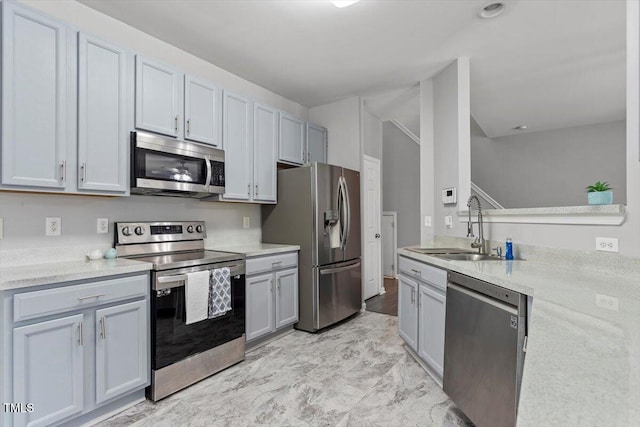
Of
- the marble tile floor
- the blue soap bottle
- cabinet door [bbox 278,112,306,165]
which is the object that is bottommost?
the marble tile floor

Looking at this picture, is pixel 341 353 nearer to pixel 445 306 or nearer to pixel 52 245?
pixel 445 306

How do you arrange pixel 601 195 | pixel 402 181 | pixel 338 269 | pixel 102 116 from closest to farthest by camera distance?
pixel 601 195, pixel 102 116, pixel 338 269, pixel 402 181

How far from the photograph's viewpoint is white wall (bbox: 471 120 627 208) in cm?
524

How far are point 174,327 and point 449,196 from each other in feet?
8.52

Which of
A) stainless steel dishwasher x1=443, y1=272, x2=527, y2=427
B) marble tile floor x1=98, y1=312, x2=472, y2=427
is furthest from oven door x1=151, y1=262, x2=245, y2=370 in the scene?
stainless steel dishwasher x1=443, y1=272, x2=527, y2=427

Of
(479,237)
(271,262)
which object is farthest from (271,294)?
(479,237)

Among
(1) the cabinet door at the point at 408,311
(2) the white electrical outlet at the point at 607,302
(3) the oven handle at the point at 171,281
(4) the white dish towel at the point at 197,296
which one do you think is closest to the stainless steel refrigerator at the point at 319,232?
(1) the cabinet door at the point at 408,311

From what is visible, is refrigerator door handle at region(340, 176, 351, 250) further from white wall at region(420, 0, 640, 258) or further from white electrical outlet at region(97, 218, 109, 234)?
white electrical outlet at region(97, 218, 109, 234)

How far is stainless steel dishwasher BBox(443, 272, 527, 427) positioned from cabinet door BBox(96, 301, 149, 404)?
1894 millimetres

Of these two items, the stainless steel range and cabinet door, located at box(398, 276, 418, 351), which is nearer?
the stainless steel range

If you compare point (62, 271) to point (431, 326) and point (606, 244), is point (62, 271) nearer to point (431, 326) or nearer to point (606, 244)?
point (431, 326)

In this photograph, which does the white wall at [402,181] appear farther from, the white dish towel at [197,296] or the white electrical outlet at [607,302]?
the white electrical outlet at [607,302]

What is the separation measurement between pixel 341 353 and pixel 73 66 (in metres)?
2.83

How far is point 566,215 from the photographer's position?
1.95 m
